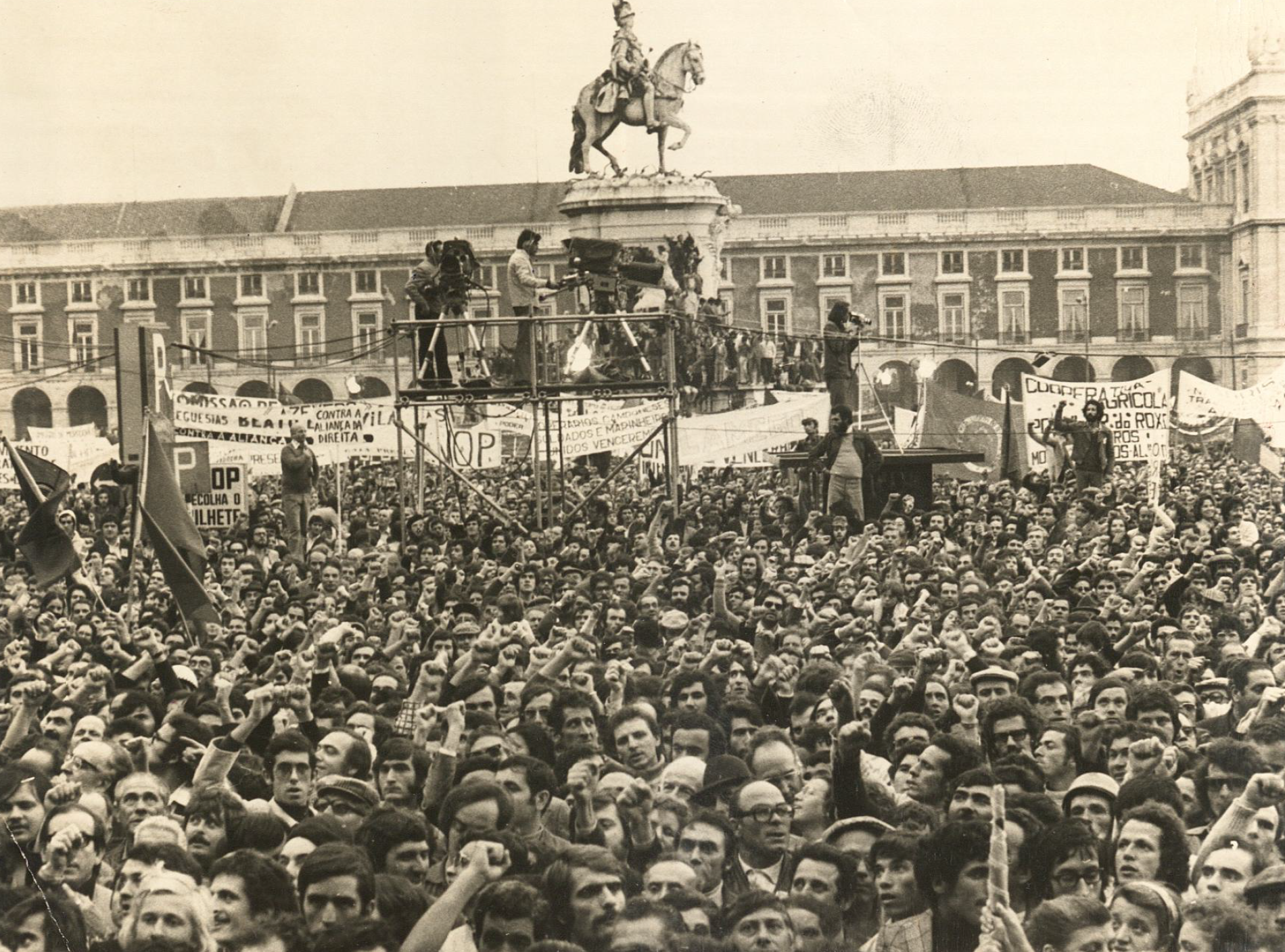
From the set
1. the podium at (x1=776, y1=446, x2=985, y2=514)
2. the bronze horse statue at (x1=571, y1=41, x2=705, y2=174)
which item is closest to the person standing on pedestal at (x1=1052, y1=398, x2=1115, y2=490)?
the podium at (x1=776, y1=446, x2=985, y2=514)

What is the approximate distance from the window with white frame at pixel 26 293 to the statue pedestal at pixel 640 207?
5773mm

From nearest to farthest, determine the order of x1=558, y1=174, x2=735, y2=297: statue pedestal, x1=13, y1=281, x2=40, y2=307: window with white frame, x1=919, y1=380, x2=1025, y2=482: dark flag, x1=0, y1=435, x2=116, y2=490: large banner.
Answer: x1=919, y1=380, x2=1025, y2=482: dark flag
x1=558, y1=174, x2=735, y2=297: statue pedestal
x1=13, y1=281, x2=40, y2=307: window with white frame
x1=0, y1=435, x2=116, y2=490: large banner

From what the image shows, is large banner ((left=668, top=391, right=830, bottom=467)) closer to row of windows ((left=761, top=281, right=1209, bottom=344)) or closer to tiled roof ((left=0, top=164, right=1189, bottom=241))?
tiled roof ((left=0, top=164, right=1189, bottom=241))

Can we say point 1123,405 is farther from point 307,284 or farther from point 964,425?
point 307,284

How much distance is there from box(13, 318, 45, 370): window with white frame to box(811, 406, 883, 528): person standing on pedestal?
9.74 m

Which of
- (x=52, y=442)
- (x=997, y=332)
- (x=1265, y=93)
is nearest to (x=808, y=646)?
(x=1265, y=93)

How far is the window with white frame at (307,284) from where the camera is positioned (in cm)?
2125

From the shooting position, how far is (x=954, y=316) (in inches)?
1023

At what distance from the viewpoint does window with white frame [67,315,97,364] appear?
1992 cm

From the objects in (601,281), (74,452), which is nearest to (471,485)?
(601,281)

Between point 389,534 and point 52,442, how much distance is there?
20.5 feet

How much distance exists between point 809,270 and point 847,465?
42.1ft

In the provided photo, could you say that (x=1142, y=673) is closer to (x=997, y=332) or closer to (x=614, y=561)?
(x=614, y=561)

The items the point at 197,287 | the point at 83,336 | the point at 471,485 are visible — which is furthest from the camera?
the point at 197,287
